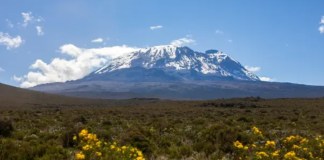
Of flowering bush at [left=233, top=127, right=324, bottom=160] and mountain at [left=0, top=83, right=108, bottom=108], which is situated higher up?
mountain at [left=0, top=83, right=108, bottom=108]

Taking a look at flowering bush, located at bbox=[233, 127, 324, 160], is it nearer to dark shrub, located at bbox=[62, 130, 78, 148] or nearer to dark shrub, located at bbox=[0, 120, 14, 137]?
dark shrub, located at bbox=[62, 130, 78, 148]

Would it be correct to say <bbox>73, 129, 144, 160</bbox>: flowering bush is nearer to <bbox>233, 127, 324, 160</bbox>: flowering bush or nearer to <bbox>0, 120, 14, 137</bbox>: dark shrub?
<bbox>233, 127, 324, 160</bbox>: flowering bush

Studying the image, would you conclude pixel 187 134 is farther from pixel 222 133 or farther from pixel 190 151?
pixel 190 151

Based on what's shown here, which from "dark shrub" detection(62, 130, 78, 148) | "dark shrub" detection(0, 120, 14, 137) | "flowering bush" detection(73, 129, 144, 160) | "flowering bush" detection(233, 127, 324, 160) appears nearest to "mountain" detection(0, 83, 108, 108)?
"dark shrub" detection(0, 120, 14, 137)

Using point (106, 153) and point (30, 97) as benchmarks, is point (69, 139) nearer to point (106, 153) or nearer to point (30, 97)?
point (106, 153)

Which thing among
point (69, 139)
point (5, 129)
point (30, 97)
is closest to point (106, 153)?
point (69, 139)

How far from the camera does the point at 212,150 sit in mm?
13273

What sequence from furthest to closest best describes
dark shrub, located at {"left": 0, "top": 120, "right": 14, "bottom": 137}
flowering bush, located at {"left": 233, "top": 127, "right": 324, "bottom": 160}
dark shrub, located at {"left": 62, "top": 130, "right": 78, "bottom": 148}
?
1. dark shrub, located at {"left": 0, "top": 120, "right": 14, "bottom": 137}
2. dark shrub, located at {"left": 62, "top": 130, "right": 78, "bottom": 148}
3. flowering bush, located at {"left": 233, "top": 127, "right": 324, "bottom": 160}

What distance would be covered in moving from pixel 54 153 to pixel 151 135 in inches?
194

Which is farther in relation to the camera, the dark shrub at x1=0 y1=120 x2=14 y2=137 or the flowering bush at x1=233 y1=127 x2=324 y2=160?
the dark shrub at x1=0 y1=120 x2=14 y2=137

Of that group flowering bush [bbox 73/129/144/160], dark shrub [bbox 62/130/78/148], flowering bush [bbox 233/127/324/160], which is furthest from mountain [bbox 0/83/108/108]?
flowering bush [bbox 73/129/144/160]

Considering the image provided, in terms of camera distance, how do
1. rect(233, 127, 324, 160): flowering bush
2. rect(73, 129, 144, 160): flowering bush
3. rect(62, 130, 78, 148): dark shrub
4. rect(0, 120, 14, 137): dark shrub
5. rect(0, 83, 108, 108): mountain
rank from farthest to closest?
rect(0, 83, 108, 108): mountain < rect(0, 120, 14, 137): dark shrub < rect(62, 130, 78, 148): dark shrub < rect(233, 127, 324, 160): flowering bush < rect(73, 129, 144, 160): flowering bush

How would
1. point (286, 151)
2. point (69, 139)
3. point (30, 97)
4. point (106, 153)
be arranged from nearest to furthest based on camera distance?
point (106, 153), point (286, 151), point (69, 139), point (30, 97)

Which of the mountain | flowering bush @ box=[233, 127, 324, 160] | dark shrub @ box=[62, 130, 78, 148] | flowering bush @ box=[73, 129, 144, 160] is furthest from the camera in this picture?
the mountain
